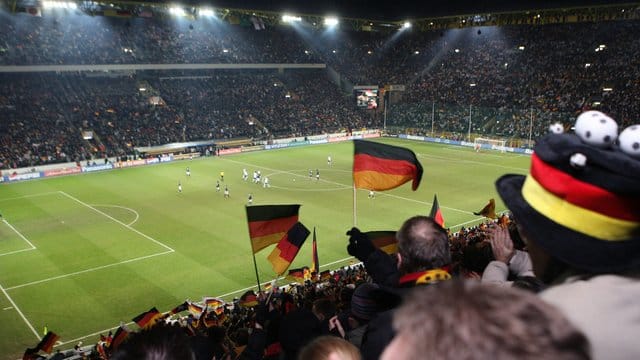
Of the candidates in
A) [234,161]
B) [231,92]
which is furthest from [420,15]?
[234,161]

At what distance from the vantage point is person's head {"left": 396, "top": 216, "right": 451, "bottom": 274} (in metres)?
4.05

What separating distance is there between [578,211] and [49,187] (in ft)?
141

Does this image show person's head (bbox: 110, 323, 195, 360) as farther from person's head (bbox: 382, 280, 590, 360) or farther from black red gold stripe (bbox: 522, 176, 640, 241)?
black red gold stripe (bbox: 522, 176, 640, 241)

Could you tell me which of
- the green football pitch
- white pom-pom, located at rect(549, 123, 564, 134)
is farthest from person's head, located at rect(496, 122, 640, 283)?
the green football pitch

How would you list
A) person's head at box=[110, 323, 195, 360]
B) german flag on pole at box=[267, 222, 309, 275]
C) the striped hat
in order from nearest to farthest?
the striped hat < person's head at box=[110, 323, 195, 360] < german flag on pole at box=[267, 222, 309, 275]

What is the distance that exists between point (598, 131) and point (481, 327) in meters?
1.50

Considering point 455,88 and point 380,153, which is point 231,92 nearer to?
point 455,88

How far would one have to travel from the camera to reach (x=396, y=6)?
69.8 metres

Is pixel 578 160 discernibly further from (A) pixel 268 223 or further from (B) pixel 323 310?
(A) pixel 268 223

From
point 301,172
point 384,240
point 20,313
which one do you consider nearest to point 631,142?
point 384,240

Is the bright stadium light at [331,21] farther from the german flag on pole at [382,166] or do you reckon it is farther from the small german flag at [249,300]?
the small german flag at [249,300]

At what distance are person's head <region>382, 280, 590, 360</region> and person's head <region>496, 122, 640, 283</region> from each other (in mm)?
885

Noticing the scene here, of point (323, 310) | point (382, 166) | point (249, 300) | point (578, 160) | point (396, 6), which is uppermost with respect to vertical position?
point (396, 6)

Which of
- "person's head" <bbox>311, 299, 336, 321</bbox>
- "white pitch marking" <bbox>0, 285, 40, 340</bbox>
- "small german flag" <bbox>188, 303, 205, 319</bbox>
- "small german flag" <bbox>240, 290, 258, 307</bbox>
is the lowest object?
"white pitch marking" <bbox>0, 285, 40, 340</bbox>
